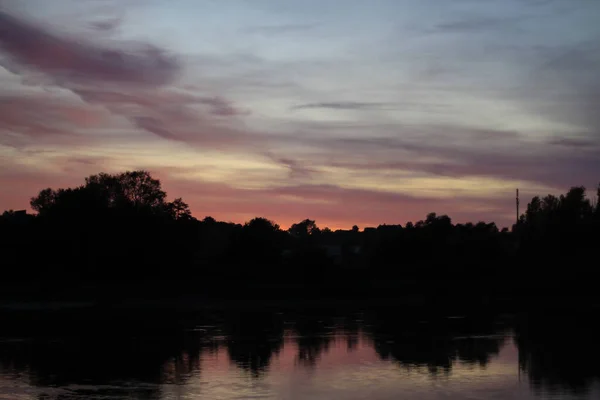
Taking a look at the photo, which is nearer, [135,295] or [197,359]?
[197,359]

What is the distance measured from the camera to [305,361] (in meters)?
27.4

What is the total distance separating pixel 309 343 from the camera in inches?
Answer: 1330

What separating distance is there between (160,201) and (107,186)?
7.40 meters

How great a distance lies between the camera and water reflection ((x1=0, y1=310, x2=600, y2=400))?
20875 mm

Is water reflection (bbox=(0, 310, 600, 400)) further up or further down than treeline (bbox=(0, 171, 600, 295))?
further down

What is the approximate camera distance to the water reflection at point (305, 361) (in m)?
20.9

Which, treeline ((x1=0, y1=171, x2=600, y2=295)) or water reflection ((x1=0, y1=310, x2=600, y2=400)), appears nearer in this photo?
water reflection ((x1=0, y1=310, x2=600, y2=400))

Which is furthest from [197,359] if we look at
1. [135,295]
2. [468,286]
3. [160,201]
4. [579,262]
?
[160,201]

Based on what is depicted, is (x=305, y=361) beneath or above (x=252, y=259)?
beneath

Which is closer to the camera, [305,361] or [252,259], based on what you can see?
[305,361]

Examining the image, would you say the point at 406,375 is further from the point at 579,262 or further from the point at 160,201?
the point at 160,201

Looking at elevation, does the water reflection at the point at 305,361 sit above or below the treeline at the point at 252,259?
below

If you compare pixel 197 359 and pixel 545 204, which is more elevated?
pixel 545 204

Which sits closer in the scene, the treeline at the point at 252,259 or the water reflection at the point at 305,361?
the water reflection at the point at 305,361
